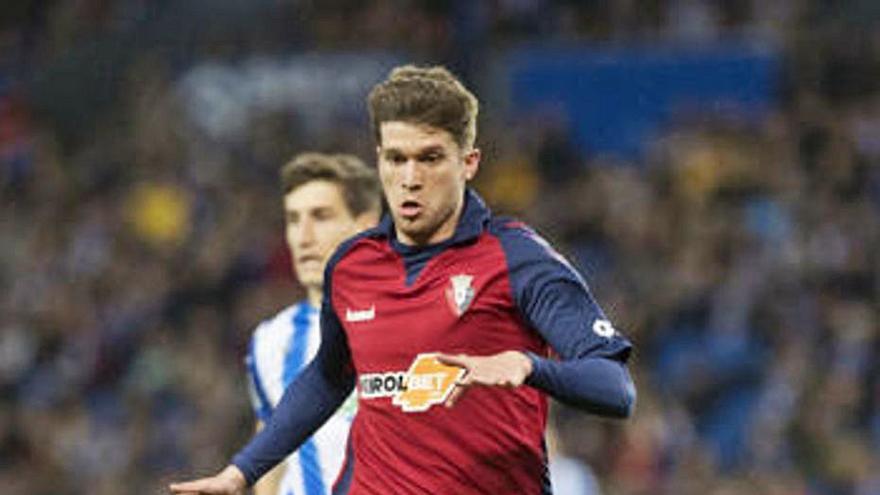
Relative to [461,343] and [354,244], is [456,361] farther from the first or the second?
[354,244]

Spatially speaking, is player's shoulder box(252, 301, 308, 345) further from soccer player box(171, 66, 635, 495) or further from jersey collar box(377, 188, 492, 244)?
jersey collar box(377, 188, 492, 244)

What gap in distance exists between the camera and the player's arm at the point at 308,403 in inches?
223

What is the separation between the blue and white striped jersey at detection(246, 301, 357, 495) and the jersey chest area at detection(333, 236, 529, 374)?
1376 millimetres

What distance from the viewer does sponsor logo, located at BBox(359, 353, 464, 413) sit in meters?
5.09

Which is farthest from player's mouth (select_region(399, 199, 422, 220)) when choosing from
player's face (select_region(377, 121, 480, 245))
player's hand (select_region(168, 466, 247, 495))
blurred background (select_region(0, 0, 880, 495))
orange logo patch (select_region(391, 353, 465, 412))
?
blurred background (select_region(0, 0, 880, 495))

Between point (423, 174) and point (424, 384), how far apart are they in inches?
19.8

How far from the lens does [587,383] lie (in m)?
4.75

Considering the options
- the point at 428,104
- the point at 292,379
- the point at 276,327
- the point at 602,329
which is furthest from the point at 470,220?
the point at 276,327

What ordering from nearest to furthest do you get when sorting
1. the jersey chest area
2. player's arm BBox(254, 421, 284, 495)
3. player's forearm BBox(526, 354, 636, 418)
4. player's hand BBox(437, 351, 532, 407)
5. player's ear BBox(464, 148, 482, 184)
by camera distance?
1. player's hand BBox(437, 351, 532, 407)
2. player's forearm BBox(526, 354, 636, 418)
3. the jersey chest area
4. player's ear BBox(464, 148, 482, 184)
5. player's arm BBox(254, 421, 284, 495)

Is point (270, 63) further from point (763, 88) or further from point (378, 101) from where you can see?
point (378, 101)

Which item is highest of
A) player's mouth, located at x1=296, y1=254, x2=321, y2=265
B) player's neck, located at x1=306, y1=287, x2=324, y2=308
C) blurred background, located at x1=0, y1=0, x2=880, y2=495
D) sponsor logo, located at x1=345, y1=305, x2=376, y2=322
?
sponsor logo, located at x1=345, y1=305, x2=376, y2=322

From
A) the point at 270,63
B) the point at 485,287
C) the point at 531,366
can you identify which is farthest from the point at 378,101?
the point at 270,63

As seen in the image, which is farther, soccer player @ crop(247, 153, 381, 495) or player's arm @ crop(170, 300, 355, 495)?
soccer player @ crop(247, 153, 381, 495)

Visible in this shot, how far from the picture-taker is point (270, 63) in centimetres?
1867
